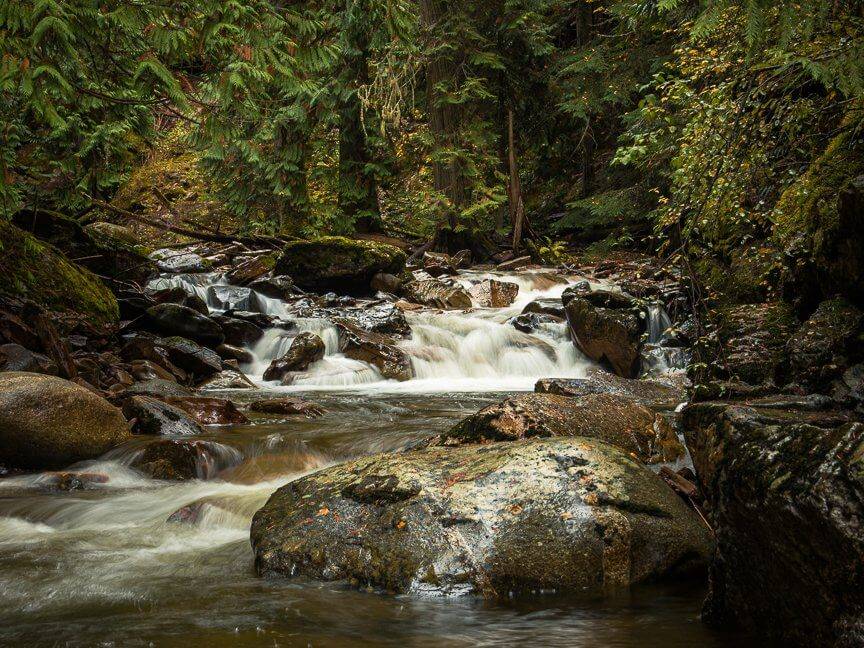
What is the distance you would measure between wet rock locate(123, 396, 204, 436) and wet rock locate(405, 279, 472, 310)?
8.31 metres

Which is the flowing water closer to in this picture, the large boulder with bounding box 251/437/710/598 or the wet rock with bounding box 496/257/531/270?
the large boulder with bounding box 251/437/710/598

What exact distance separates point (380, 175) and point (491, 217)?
169 inches

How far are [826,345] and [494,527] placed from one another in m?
4.21

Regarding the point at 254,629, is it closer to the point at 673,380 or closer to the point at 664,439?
the point at 664,439

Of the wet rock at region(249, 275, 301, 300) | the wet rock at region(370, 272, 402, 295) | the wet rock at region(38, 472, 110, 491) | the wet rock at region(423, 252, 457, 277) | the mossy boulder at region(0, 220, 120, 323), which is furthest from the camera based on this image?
the wet rock at region(423, 252, 457, 277)

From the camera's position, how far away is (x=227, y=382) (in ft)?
32.7

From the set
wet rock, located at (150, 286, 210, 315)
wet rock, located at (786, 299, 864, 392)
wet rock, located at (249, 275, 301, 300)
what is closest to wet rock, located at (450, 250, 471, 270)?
wet rock, located at (249, 275, 301, 300)

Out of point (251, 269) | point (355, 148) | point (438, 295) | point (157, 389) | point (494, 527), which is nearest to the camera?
point (494, 527)

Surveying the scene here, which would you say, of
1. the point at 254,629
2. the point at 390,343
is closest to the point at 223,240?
the point at 390,343

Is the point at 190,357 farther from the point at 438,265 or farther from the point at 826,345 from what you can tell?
the point at 826,345

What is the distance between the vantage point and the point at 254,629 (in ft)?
9.38

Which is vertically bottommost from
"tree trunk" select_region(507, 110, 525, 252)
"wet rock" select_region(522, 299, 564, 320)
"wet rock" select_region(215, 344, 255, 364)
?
"wet rock" select_region(215, 344, 255, 364)

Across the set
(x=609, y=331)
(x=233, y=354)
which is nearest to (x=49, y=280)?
(x=233, y=354)

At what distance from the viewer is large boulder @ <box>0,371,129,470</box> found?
18.1ft
